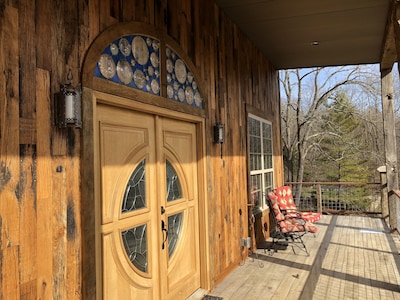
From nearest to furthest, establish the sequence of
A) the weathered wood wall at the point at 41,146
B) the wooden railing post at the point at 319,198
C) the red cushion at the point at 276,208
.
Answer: the weathered wood wall at the point at 41,146
the red cushion at the point at 276,208
the wooden railing post at the point at 319,198

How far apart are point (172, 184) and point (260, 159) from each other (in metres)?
3.08

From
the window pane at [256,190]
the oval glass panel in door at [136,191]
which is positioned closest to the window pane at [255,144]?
the window pane at [256,190]

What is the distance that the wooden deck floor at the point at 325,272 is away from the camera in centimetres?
355

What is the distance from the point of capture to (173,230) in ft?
10.5

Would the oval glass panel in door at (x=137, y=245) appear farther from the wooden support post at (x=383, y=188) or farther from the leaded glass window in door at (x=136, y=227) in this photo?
the wooden support post at (x=383, y=188)

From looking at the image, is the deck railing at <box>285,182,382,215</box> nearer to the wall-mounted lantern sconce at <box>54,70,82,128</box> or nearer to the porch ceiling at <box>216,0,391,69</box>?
the porch ceiling at <box>216,0,391,69</box>

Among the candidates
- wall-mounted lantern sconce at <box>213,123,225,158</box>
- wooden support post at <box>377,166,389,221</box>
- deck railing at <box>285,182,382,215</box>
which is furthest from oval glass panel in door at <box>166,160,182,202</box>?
deck railing at <box>285,182,382,215</box>

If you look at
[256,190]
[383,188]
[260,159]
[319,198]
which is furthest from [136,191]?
[319,198]

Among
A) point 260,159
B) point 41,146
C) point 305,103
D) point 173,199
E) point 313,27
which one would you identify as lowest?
point 173,199

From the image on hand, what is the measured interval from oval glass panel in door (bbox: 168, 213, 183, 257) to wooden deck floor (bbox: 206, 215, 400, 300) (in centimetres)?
86

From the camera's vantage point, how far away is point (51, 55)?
1.79m

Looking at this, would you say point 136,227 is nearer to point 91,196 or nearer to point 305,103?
point 91,196

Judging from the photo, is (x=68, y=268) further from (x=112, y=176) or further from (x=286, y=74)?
(x=286, y=74)

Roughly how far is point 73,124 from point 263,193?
469 cm
